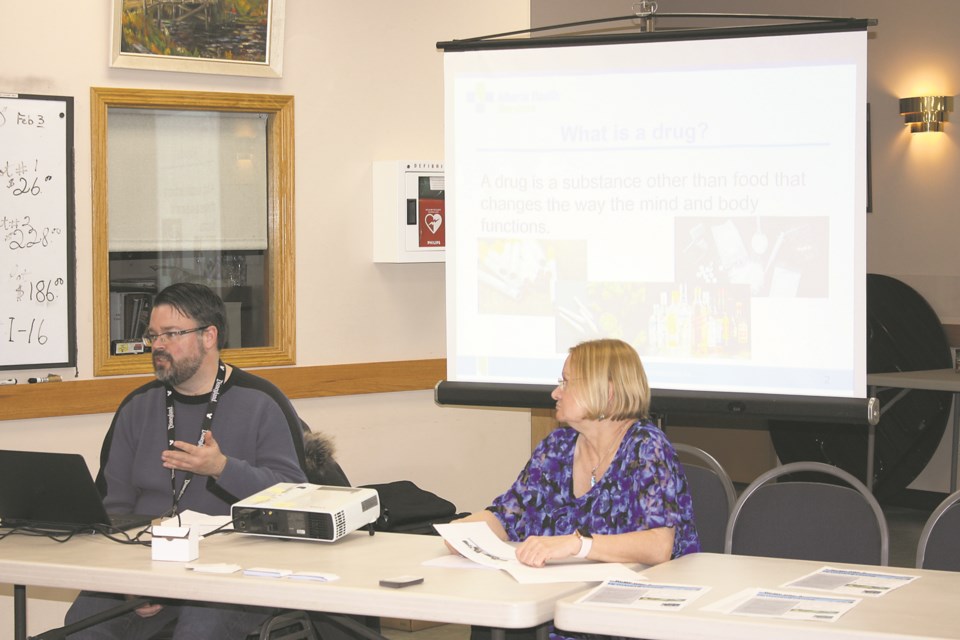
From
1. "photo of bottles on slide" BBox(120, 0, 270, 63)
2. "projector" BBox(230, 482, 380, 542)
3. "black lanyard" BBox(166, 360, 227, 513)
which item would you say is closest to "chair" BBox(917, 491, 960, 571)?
"projector" BBox(230, 482, 380, 542)

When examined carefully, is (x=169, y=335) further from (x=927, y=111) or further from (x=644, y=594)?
(x=927, y=111)

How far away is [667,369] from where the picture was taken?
3.97m

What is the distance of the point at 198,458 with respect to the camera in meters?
3.12

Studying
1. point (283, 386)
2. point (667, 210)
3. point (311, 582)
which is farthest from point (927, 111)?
point (311, 582)

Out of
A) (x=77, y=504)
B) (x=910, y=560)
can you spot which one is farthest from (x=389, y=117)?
(x=910, y=560)

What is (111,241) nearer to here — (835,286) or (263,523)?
(263,523)

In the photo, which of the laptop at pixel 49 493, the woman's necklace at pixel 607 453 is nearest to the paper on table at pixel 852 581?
the woman's necklace at pixel 607 453

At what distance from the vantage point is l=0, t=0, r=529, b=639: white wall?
484 cm

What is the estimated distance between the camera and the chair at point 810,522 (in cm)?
312

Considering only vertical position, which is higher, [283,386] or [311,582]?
[283,386]

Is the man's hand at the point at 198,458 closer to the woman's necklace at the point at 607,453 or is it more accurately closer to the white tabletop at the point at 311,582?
the white tabletop at the point at 311,582

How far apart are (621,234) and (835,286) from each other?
0.74 metres

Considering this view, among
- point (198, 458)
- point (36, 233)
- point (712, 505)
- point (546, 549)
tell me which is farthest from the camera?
point (36, 233)

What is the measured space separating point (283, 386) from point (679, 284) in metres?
1.77
